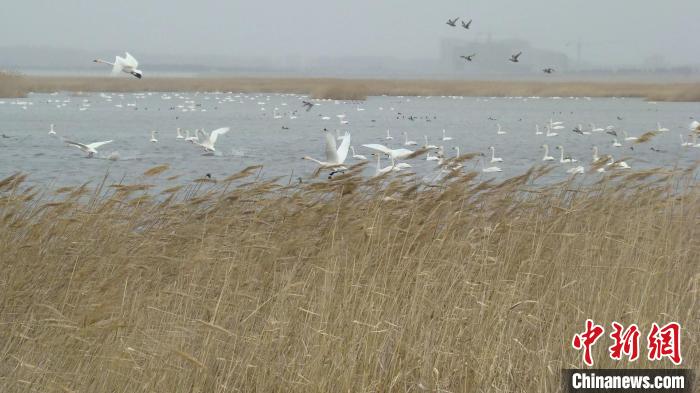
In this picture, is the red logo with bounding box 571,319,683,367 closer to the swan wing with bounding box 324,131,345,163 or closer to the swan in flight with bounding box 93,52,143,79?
the swan wing with bounding box 324,131,345,163

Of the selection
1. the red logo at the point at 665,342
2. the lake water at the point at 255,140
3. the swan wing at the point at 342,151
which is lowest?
the lake water at the point at 255,140

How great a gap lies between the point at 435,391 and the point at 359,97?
201ft

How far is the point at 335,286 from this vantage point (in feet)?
15.9

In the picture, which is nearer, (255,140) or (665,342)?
(665,342)

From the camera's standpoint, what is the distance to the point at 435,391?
4.11m

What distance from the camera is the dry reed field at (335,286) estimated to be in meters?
4.11

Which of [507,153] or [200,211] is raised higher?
[200,211]

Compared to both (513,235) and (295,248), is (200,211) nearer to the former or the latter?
(295,248)

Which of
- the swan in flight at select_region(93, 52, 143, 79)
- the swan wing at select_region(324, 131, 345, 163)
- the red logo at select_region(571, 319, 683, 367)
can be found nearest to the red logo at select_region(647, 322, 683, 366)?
the red logo at select_region(571, 319, 683, 367)

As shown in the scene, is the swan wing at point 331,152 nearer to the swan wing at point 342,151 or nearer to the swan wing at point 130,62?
the swan wing at point 342,151

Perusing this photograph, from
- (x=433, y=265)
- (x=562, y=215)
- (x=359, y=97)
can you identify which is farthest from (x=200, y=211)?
(x=359, y=97)

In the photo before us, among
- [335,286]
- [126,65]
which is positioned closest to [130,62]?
[126,65]

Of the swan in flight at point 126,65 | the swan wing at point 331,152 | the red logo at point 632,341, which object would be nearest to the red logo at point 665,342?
the red logo at point 632,341

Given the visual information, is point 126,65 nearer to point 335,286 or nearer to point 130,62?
point 130,62
